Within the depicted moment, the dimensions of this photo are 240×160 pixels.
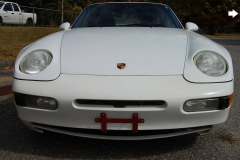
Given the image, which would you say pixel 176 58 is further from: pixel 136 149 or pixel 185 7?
pixel 185 7

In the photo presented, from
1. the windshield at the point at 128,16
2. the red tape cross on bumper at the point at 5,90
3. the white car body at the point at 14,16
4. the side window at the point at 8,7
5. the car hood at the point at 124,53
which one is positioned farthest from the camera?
the side window at the point at 8,7

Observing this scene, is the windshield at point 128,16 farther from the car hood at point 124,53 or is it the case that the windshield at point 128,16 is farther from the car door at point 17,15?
the car door at point 17,15

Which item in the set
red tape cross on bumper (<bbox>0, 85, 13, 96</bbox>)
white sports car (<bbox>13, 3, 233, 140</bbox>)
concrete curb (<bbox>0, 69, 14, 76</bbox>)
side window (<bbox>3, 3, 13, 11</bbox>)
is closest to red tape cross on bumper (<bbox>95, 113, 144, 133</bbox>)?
white sports car (<bbox>13, 3, 233, 140</bbox>)

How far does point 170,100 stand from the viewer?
1.81m

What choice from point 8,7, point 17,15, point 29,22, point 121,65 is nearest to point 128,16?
point 121,65

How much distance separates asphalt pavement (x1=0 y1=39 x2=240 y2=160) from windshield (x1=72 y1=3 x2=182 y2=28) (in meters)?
1.36

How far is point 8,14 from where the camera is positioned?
16312 mm

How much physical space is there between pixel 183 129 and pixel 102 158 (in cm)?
63

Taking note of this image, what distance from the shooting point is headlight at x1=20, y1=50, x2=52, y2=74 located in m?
2.04

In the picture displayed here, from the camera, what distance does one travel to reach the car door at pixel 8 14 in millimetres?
16183

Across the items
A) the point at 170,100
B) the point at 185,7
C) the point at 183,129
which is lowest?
the point at 185,7

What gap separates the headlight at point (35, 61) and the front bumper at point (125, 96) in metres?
0.14

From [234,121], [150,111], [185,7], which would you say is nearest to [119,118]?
[150,111]

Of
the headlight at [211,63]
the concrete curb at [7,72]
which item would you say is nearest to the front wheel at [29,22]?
the concrete curb at [7,72]
